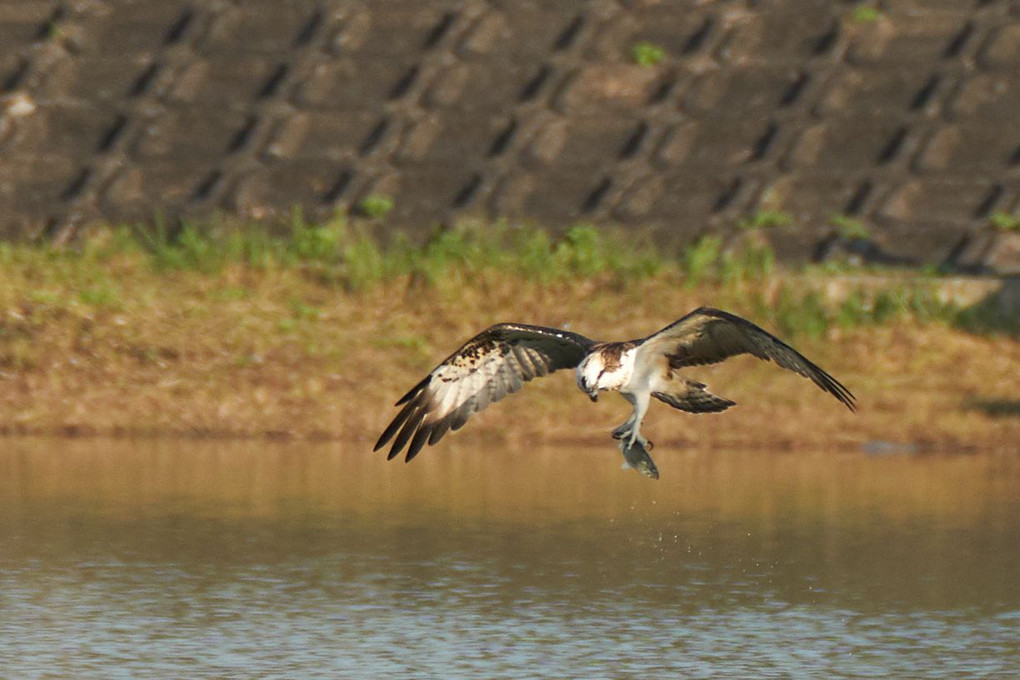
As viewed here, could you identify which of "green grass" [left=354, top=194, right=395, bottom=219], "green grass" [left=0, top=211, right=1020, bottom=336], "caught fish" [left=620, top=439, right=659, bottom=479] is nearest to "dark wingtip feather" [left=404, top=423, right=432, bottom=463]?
"caught fish" [left=620, top=439, right=659, bottom=479]

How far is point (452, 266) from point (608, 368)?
7303 millimetres

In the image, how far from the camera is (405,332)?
1524 centimetres

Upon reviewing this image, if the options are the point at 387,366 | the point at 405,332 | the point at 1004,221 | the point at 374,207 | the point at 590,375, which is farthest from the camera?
the point at 374,207

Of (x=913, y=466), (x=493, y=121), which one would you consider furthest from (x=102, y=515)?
(x=493, y=121)

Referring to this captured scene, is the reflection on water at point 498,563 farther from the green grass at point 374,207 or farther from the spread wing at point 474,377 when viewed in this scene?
the green grass at point 374,207

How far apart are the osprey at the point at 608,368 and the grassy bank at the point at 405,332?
4.02 meters

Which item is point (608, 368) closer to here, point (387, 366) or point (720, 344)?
point (720, 344)

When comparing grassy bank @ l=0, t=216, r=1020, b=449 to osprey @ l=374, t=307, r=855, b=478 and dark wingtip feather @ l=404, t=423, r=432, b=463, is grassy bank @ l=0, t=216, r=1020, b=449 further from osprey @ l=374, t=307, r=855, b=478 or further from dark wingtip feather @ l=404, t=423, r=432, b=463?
dark wingtip feather @ l=404, t=423, r=432, b=463

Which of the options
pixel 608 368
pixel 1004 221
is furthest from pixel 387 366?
pixel 608 368

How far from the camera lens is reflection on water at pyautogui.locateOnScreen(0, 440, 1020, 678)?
7.80 metres

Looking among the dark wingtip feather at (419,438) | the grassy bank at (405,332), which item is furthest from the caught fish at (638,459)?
the grassy bank at (405,332)

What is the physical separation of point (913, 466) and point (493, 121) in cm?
668

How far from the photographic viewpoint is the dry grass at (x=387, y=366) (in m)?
13.9

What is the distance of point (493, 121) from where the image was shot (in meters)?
18.2
